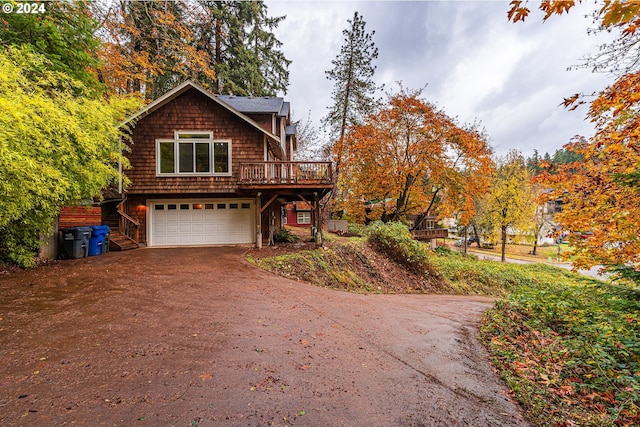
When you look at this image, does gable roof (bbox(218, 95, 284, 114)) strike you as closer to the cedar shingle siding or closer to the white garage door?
the cedar shingle siding

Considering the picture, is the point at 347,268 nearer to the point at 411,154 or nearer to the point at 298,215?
the point at 411,154

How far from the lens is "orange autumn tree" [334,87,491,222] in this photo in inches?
628

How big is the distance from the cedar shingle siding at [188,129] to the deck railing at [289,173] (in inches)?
28.0

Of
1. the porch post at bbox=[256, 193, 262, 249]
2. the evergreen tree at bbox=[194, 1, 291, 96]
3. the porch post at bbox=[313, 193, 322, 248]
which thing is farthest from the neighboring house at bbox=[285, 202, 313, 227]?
the porch post at bbox=[313, 193, 322, 248]

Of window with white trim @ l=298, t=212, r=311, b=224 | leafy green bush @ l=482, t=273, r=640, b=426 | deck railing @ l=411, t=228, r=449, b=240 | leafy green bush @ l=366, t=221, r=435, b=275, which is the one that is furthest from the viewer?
window with white trim @ l=298, t=212, r=311, b=224

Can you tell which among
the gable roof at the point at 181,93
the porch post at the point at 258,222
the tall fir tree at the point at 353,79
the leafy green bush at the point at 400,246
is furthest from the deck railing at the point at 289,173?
the tall fir tree at the point at 353,79

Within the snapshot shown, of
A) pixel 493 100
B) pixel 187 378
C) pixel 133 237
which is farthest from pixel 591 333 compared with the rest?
pixel 493 100

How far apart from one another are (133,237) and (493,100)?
25.7m

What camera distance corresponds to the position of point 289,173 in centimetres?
1184

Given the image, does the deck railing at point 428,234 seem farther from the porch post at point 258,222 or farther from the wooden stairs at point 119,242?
the wooden stairs at point 119,242

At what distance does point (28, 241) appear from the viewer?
8000mm

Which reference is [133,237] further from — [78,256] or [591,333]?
[591,333]

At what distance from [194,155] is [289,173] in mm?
4375

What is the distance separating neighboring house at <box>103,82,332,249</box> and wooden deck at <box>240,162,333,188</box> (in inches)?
2.2
